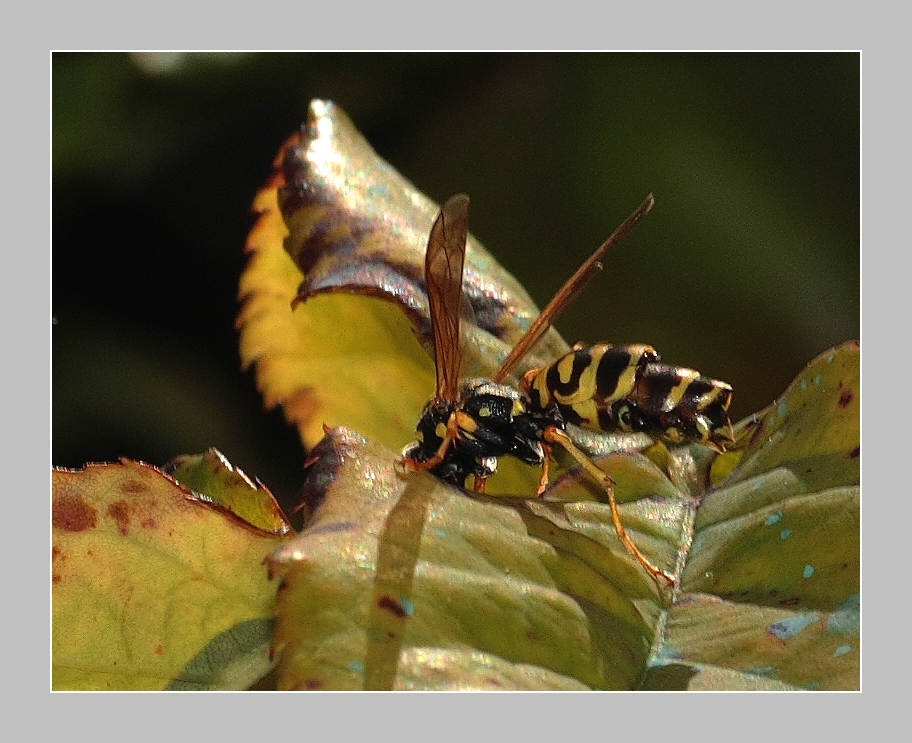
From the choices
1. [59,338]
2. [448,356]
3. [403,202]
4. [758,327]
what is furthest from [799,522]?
[59,338]

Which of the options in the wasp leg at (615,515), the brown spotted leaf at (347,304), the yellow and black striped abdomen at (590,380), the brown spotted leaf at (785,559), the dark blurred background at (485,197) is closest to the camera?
the brown spotted leaf at (785,559)

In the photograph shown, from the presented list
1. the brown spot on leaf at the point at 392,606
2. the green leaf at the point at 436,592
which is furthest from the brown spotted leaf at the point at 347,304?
the brown spot on leaf at the point at 392,606

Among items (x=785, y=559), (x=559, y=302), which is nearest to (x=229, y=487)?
(x=559, y=302)

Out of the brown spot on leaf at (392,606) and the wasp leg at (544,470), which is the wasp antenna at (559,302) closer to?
the wasp leg at (544,470)

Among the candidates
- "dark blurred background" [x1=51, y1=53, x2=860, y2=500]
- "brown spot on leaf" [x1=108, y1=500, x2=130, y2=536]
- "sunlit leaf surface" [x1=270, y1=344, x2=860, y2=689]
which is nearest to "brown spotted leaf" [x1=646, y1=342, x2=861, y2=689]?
"sunlit leaf surface" [x1=270, y1=344, x2=860, y2=689]

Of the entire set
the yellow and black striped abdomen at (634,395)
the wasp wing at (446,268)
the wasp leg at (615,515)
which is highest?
the wasp wing at (446,268)

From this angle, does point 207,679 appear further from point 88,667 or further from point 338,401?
point 338,401

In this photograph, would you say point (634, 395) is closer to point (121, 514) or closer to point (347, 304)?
point (347, 304)
